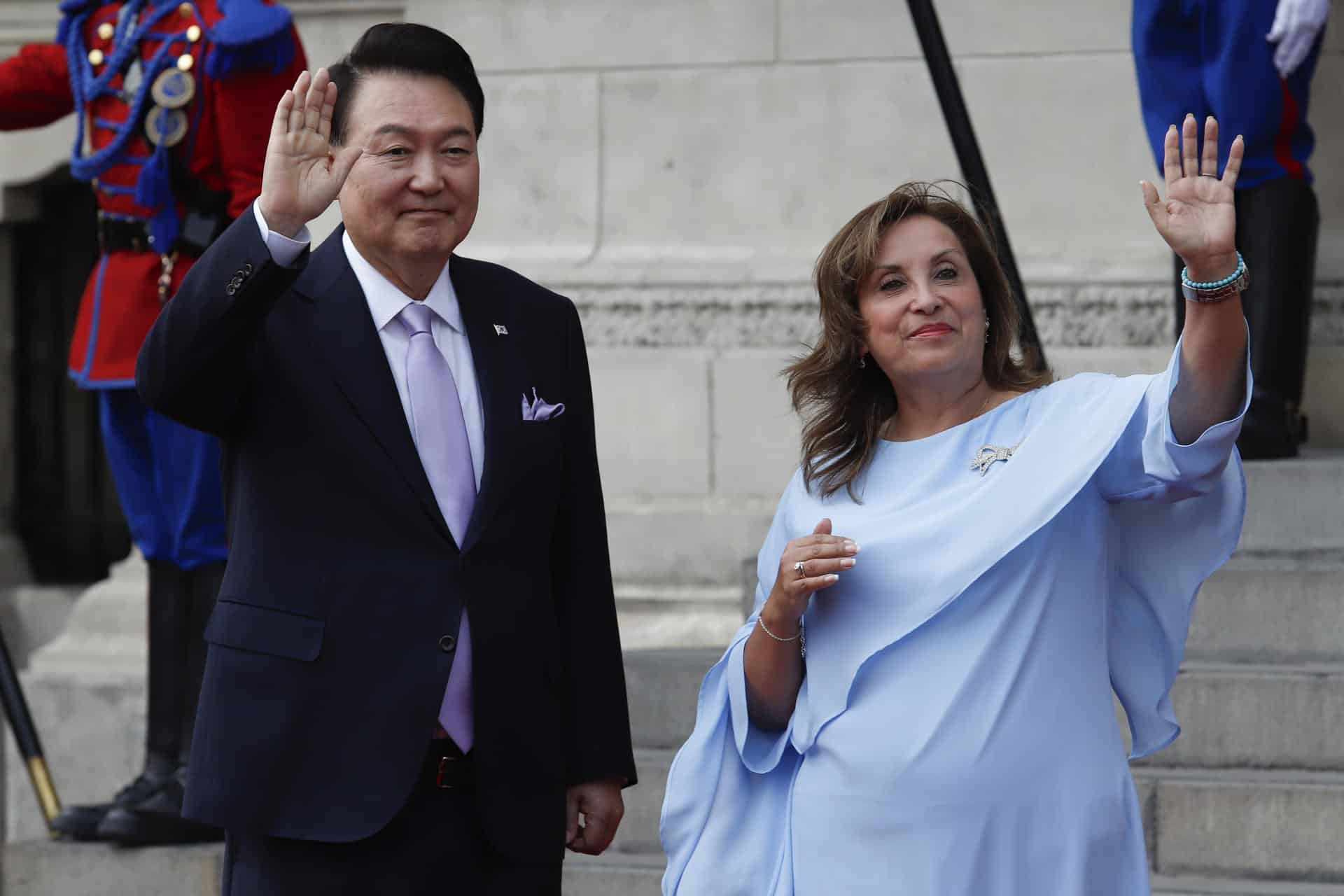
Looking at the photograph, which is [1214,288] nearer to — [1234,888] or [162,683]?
[1234,888]

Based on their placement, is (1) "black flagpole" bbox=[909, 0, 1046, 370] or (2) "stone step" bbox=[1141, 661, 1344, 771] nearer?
(2) "stone step" bbox=[1141, 661, 1344, 771]

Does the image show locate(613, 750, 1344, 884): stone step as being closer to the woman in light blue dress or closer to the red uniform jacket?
the woman in light blue dress

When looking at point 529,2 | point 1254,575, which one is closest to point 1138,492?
point 1254,575

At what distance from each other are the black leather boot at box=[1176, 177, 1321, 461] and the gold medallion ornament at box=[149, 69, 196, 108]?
8.94 ft

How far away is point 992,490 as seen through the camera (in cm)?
263

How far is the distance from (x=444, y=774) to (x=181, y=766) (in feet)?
7.08

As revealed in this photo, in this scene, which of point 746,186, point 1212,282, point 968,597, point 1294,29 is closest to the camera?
point 1212,282

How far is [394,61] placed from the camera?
2797mm

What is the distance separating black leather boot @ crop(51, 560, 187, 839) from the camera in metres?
4.65

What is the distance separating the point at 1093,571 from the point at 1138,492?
0.41 feet

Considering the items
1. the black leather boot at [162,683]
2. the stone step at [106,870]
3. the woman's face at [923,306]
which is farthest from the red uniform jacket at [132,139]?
the woman's face at [923,306]

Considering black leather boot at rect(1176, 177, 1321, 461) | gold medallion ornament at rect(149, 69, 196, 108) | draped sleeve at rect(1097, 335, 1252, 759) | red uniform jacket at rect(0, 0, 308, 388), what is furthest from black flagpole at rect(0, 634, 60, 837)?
black leather boot at rect(1176, 177, 1321, 461)

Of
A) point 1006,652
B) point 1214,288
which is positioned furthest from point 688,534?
point 1214,288

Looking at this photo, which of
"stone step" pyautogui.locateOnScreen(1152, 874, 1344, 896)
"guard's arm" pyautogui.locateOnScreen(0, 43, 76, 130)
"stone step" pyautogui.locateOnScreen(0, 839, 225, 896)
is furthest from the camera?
"guard's arm" pyautogui.locateOnScreen(0, 43, 76, 130)
